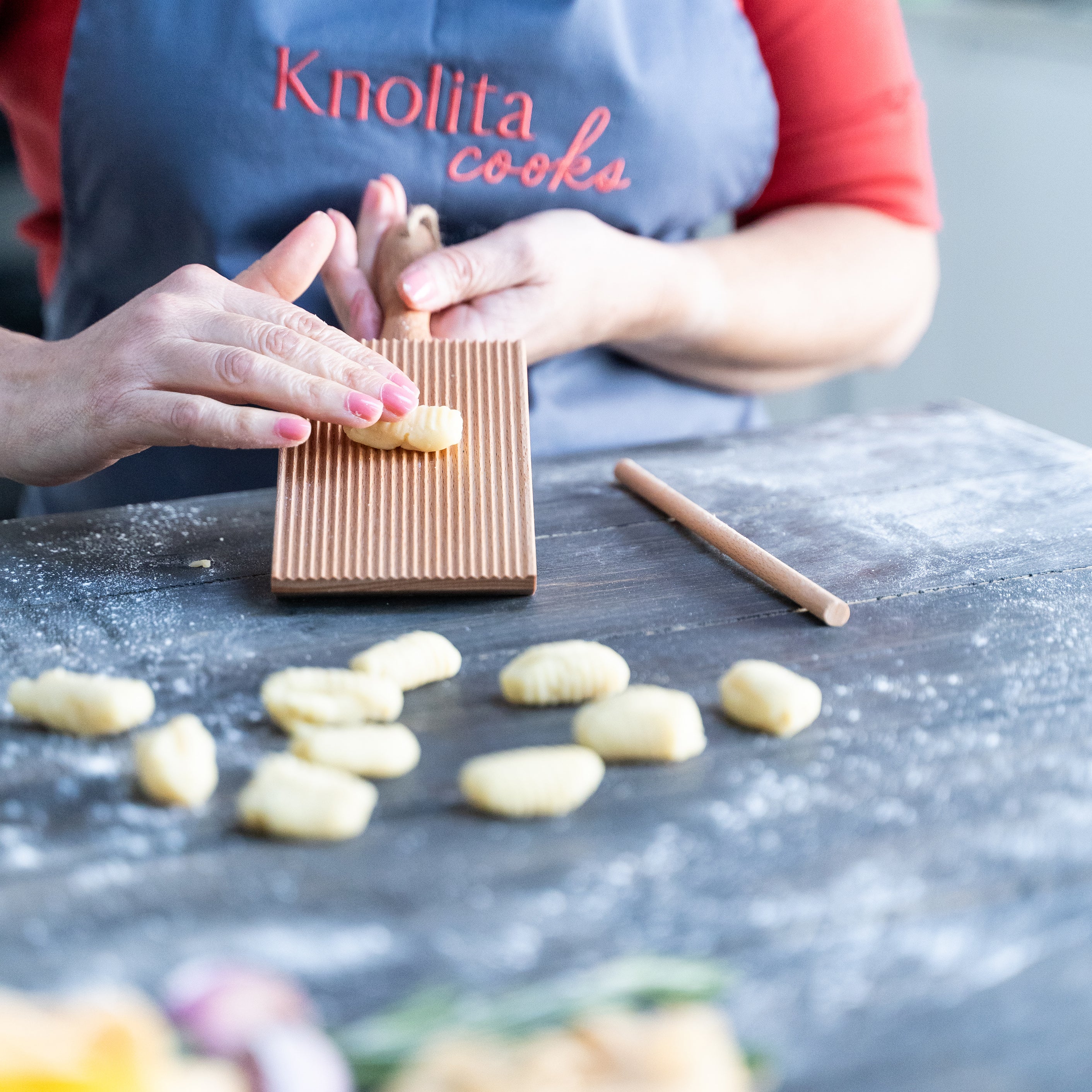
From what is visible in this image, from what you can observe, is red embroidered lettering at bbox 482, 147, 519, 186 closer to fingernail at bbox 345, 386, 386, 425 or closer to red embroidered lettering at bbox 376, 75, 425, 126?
red embroidered lettering at bbox 376, 75, 425, 126

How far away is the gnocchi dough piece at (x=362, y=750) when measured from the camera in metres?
0.58

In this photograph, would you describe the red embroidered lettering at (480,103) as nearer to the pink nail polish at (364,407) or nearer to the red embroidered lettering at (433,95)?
the red embroidered lettering at (433,95)

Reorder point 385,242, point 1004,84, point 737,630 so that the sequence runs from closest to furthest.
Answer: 1. point 737,630
2. point 385,242
3. point 1004,84

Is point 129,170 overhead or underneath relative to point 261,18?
underneath

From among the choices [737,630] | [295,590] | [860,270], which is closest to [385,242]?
[295,590]

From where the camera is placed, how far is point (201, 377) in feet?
2.68

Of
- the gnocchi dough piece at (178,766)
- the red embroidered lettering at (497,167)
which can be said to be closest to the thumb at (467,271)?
the red embroidered lettering at (497,167)

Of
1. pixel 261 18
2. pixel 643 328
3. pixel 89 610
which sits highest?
pixel 261 18

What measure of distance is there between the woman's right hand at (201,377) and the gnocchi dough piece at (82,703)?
0.23 metres

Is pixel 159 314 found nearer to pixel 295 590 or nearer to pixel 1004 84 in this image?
pixel 295 590

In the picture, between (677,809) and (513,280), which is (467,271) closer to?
(513,280)

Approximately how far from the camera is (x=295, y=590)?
30.2 inches

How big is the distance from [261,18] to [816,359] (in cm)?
74

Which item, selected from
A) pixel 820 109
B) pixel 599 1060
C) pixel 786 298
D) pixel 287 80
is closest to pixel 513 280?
pixel 287 80
